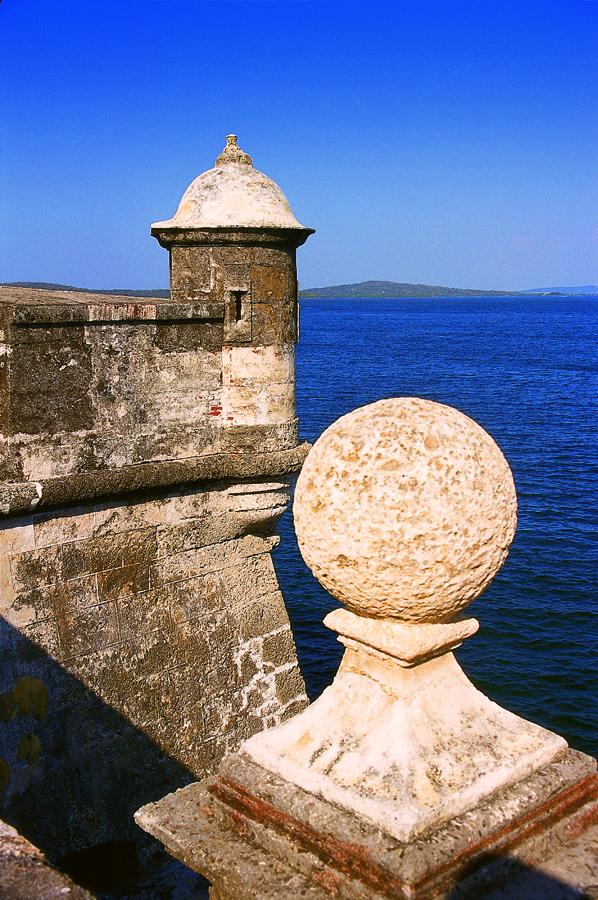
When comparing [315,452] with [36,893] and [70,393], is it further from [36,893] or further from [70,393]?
[70,393]

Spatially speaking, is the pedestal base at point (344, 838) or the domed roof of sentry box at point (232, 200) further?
the domed roof of sentry box at point (232, 200)

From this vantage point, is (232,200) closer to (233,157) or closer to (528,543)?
(233,157)

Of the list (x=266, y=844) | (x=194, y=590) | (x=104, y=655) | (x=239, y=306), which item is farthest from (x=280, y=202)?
(x=266, y=844)

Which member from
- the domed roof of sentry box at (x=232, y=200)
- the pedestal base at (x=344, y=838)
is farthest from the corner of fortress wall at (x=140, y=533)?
the pedestal base at (x=344, y=838)

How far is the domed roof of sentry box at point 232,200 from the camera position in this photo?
718cm

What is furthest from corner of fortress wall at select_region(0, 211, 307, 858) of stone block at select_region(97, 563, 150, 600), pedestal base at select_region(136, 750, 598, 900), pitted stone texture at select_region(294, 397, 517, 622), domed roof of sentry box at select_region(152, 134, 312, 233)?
pitted stone texture at select_region(294, 397, 517, 622)

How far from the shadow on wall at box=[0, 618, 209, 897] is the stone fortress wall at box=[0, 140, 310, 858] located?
0.04 ft

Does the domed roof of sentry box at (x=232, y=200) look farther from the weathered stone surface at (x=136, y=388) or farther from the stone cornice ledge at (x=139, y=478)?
the stone cornice ledge at (x=139, y=478)

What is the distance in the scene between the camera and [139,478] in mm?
6902

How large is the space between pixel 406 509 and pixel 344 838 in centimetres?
84

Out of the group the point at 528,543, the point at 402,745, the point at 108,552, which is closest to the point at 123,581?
the point at 108,552

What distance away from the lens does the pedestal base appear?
2352mm

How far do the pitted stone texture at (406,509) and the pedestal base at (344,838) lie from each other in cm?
55

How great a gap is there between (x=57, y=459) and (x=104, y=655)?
146 centimetres
